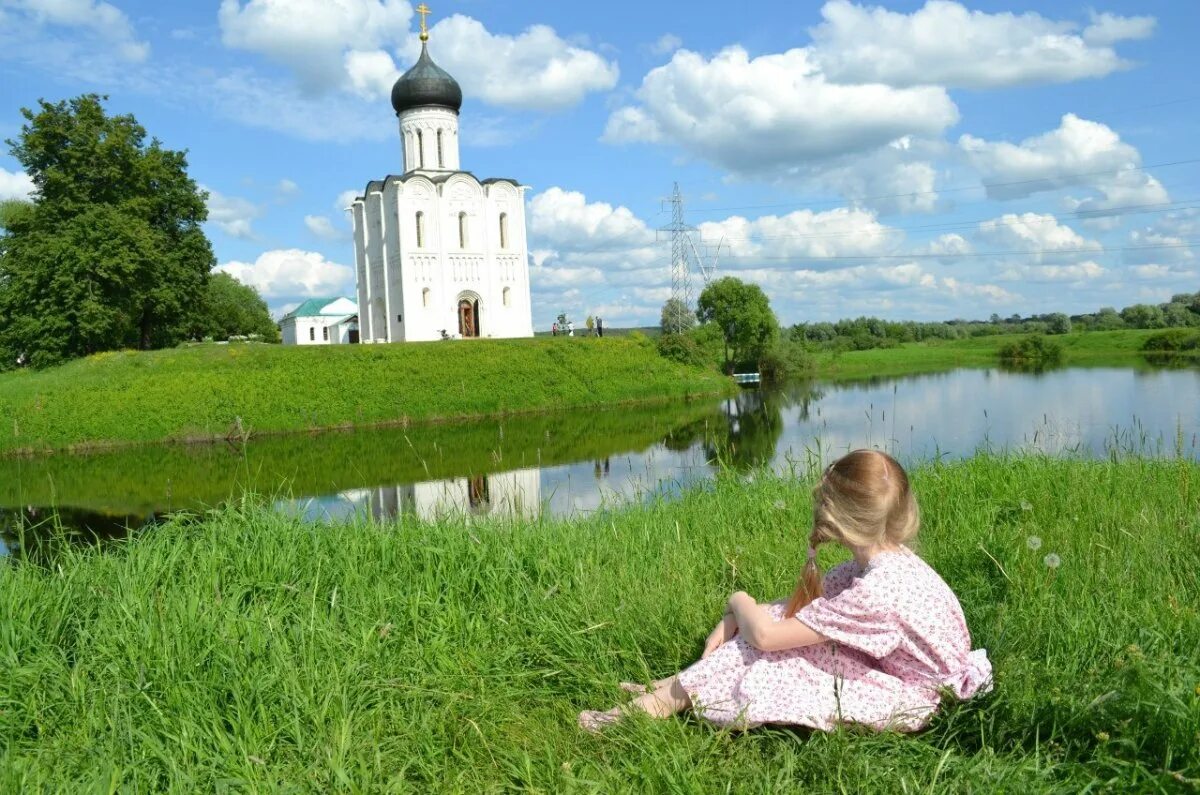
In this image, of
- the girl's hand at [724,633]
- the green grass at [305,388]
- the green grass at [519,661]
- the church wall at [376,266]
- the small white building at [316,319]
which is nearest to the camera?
the green grass at [519,661]

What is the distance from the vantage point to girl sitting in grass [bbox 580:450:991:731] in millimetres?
2471

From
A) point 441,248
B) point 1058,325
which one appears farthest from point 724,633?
point 1058,325

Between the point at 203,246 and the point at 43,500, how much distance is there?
16.4m

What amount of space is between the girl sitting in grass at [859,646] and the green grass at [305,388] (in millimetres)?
19901

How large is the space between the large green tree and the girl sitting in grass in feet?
87.9

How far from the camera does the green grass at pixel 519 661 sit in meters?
2.28

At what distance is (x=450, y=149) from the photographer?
36.4 m

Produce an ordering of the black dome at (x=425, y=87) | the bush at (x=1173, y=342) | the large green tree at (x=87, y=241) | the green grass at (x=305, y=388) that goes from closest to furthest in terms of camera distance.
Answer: the green grass at (x=305, y=388)
the large green tree at (x=87, y=241)
the black dome at (x=425, y=87)
the bush at (x=1173, y=342)

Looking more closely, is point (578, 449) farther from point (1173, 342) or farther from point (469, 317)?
point (1173, 342)

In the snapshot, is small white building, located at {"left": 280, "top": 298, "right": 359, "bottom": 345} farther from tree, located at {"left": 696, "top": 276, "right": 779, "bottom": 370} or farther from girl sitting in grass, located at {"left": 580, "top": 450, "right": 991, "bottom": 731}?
girl sitting in grass, located at {"left": 580, "top": 450, "right": 991, "bottom": 731}

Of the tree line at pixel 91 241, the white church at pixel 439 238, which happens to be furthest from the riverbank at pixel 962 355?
the tree line at pixel 91 241

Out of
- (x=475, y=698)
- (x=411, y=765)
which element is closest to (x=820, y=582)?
(x=475, y=698)

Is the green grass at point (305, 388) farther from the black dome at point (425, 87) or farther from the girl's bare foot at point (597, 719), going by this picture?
the girl's bare foot at point (597, 719)

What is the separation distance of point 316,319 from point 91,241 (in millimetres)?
30141
